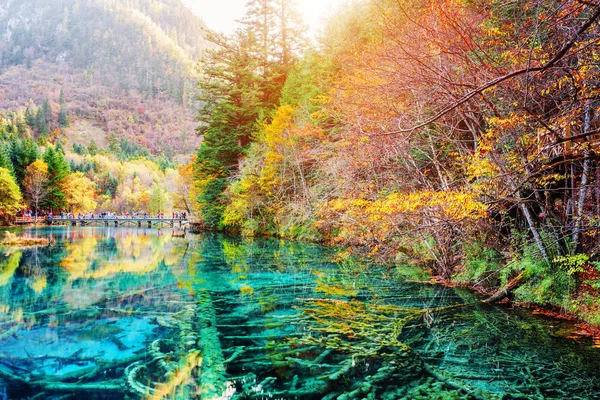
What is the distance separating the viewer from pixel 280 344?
19.5 feet

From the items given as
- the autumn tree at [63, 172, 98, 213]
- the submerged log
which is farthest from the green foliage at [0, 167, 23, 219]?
the submerged log

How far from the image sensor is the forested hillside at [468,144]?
5.54m

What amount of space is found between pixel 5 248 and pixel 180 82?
533 feet

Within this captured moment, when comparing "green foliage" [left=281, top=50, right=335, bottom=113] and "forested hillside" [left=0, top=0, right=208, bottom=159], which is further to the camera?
"forested hillside" [left=0, top=0, right=208, bottom=159]

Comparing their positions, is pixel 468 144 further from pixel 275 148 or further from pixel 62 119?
pixel 62 119

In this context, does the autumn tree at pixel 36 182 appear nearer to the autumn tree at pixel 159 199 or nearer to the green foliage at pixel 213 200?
the autumn tree at pixel 159 199

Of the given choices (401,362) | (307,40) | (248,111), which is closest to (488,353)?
(401,362)

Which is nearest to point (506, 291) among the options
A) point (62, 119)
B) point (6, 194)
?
point (6, 194)

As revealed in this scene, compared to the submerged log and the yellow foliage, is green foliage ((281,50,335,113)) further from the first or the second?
the submerged log

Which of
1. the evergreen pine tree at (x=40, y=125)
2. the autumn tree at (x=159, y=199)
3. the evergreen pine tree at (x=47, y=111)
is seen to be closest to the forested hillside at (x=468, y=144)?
the autumn tree at (x=159, y=199)

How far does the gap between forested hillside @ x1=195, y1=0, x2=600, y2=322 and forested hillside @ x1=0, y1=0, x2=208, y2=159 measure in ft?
397

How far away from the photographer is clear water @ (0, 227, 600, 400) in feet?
14.9

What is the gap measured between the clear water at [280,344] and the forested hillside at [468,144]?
1.15m

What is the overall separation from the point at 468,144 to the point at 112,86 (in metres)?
192
